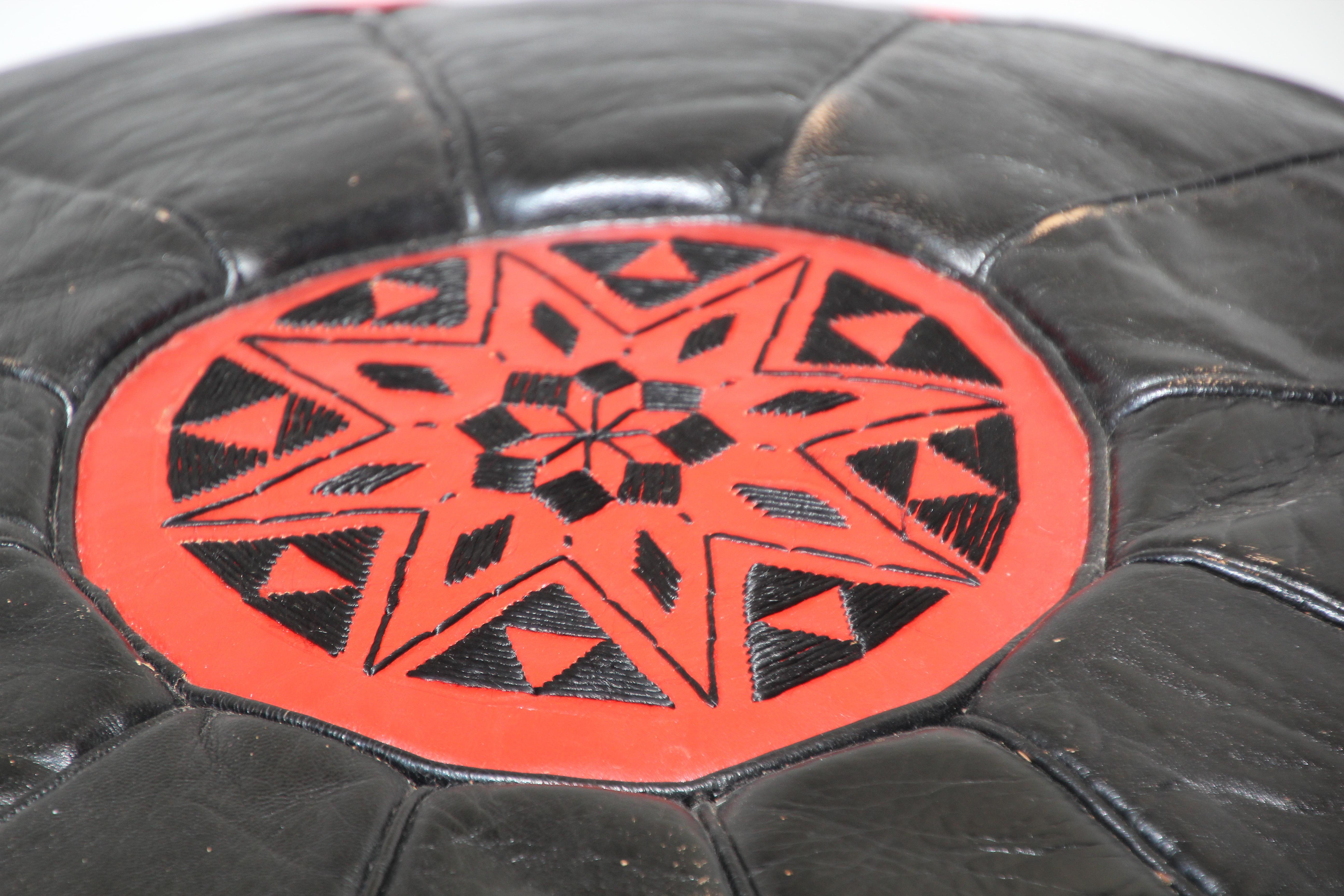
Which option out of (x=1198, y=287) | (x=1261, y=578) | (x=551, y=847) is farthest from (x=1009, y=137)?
(x=551, y=847)

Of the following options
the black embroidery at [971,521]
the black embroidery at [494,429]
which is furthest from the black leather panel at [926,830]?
the black embroidery at [494,429]

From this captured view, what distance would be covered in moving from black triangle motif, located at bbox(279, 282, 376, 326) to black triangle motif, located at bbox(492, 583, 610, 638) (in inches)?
18.4

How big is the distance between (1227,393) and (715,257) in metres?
0.56

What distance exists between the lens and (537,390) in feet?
3.74

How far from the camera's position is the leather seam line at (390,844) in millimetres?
680

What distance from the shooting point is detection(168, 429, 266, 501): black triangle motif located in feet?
3.39

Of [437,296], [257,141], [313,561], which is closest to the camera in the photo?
[313,561]

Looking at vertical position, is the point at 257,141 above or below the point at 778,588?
above

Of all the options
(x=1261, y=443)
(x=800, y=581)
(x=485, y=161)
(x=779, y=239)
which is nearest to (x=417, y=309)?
(x=485, y=161)

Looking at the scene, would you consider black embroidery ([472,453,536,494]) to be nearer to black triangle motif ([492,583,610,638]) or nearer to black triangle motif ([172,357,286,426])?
black triangle motif ([492,583,610,638])

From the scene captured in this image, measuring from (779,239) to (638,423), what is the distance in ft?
1.19

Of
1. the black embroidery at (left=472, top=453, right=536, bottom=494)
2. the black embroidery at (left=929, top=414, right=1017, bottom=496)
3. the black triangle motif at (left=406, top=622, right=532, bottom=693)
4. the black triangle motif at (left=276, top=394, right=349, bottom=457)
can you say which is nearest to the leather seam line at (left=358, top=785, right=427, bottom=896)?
the black triangle motif at (left=406, top=622, right=532, bottom=693)

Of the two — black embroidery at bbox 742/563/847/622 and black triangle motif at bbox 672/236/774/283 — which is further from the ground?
black triangle motif at bbox 672/236/774/283

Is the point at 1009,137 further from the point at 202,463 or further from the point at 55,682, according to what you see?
the point at 55,682
